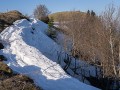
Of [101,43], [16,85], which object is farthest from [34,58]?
[101,43]

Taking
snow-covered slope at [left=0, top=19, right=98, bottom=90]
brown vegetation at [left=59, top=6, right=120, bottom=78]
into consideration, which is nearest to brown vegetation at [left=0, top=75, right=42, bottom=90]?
snow-covered slope at [left=0, top=19, right=98, bottom=90]

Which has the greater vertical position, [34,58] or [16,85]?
[34,58]

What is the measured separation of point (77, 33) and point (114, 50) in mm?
11243

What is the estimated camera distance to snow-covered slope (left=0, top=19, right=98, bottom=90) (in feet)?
69.3

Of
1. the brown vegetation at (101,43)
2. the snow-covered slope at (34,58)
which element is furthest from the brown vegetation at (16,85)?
the brown vegetation at (101,43)

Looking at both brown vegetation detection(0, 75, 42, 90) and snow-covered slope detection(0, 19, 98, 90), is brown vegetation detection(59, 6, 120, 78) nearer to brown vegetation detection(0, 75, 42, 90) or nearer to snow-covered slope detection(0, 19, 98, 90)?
snow-covered slope detection(0, 19, 98, 90)

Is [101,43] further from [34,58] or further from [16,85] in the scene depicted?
[16,85]

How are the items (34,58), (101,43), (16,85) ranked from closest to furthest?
(16,85) < (34,58) < (101,43)

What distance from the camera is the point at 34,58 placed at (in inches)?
1073

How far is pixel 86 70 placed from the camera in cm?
4284

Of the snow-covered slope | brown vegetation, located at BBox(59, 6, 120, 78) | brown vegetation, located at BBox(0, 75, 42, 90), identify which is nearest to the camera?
brown vegetation, located at BBox(0, 75, 42, 90)

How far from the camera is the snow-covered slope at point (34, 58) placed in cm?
2111

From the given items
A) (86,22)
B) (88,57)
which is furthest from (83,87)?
(86,22)

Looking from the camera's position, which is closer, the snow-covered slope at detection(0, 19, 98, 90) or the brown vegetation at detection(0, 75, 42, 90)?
the brown vegetation at detection(0, 75, 42, 90)
